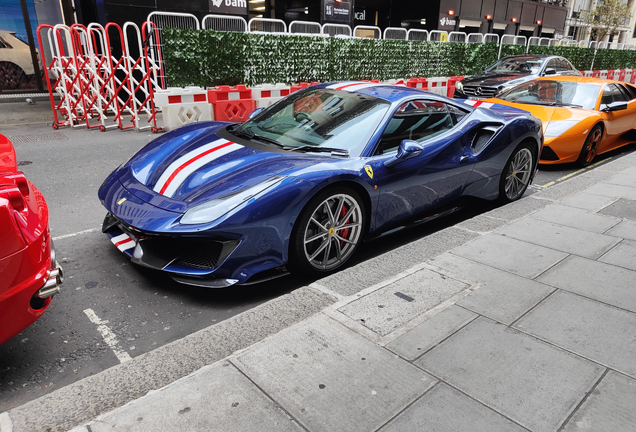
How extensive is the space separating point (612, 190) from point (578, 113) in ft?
6.83

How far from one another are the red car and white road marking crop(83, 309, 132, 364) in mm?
515

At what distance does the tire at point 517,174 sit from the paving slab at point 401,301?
7.28ft

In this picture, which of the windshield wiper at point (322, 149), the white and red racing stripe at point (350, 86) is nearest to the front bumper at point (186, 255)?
the windshield wiper at point (322, 149)

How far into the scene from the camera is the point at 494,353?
2.37 meters

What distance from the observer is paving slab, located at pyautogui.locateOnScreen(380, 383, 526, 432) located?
1.90 meters

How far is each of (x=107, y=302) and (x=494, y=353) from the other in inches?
95.0

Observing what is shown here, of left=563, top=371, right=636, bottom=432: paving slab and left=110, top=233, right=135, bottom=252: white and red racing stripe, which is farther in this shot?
left=110, top=233, right=135, bottom=252: white and red racing stripe

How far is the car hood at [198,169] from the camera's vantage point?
3129mm

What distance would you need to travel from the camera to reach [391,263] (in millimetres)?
3381

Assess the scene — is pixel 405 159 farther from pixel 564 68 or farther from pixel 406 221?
pixel 564 68

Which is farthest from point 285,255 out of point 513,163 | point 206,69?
point 206,69

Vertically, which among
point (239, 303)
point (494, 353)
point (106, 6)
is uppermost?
point (106, 6)

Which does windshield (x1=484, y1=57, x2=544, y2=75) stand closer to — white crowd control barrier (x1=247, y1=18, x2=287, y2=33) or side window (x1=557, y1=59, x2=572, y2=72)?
side window (x1=557, y1=59, x2=572, y2=72)

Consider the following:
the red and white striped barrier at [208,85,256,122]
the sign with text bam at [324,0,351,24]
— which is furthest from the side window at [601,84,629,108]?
the sign with text bam at [324,0,351,24]
